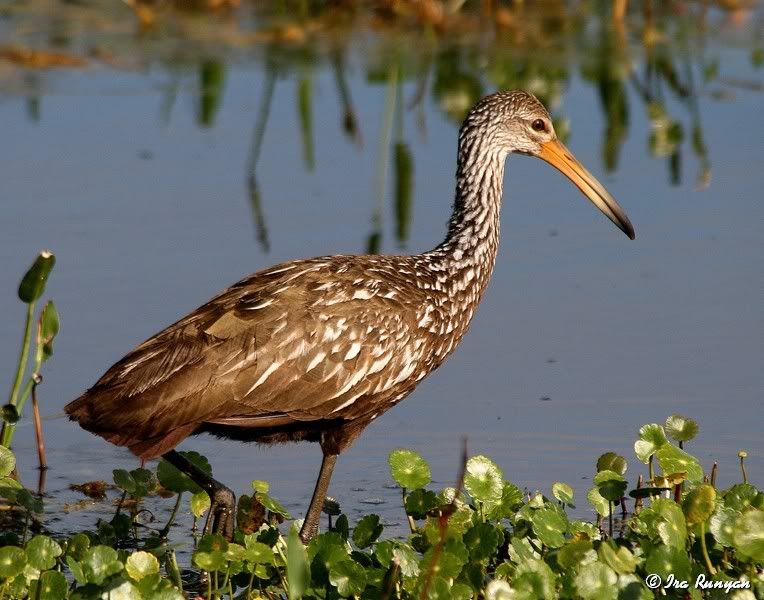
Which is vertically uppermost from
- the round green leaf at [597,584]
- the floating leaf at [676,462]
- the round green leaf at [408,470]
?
the floating leaf at [676,462]

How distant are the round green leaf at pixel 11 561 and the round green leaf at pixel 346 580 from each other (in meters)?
0.94

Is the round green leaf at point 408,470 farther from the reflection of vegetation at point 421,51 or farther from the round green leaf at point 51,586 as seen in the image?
the reflection of vegetation at point 421,51

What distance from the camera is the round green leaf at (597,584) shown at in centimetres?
513

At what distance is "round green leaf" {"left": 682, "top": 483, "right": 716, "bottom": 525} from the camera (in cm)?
548

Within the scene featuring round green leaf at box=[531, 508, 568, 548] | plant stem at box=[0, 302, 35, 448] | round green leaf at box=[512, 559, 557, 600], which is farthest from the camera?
plant stem at box=[0, 302, 35, 448]

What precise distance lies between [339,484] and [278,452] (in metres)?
0.48

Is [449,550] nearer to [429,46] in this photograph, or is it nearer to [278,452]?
[278,452]

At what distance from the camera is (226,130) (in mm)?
11508

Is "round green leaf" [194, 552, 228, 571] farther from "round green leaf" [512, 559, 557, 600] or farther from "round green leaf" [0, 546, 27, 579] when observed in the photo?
"round green leaf" [512, 559, 557, 600]

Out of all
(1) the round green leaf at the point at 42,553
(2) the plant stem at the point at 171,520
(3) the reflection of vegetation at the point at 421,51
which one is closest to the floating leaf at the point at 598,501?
(2) the plant stem at the point at 171,520

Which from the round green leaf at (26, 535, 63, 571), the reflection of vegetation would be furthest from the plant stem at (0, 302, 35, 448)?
the reflection of vegetation

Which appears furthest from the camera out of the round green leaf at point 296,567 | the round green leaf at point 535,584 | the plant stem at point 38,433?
the plant stem at point 38,433

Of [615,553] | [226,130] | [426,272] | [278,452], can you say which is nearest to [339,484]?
[278,452]

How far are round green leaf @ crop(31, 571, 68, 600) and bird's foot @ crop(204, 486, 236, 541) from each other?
3.82 feet
